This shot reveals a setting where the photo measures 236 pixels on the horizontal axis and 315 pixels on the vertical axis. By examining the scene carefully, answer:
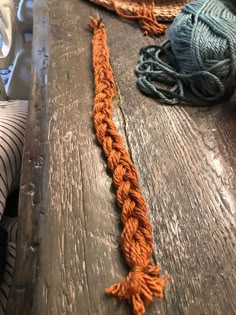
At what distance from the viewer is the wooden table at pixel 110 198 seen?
0.35 m

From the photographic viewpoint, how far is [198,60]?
1.80 ft

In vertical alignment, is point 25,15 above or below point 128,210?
below

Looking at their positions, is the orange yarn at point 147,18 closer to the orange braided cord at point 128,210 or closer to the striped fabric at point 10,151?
the orange braided cord at point 128,210

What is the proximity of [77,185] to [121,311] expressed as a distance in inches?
6.3

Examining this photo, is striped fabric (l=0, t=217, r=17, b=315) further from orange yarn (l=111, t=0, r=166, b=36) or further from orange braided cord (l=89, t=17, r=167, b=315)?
orange yarn (l=111, t=0, r=166, b=36)

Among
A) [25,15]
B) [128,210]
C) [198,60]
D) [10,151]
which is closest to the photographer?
[128,210]

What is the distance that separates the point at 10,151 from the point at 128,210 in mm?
323

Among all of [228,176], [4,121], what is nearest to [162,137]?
[228,176]

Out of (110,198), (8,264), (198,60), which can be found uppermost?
(198,60)

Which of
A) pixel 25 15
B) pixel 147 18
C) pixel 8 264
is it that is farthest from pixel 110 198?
pixel 25 15

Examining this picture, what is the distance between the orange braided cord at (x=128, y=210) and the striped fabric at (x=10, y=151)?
200 mm

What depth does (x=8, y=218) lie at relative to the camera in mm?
674

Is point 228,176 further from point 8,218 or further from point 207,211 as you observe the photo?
point 8,218

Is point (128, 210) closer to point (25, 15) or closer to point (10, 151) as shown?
point (10, 151)
